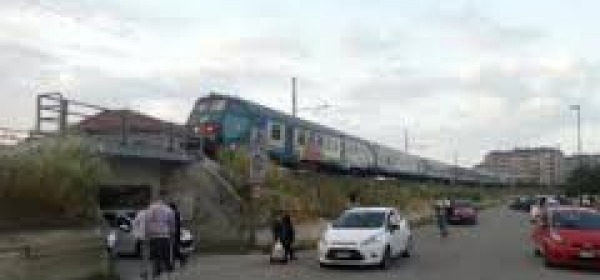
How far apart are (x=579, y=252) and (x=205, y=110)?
20181 millimetres

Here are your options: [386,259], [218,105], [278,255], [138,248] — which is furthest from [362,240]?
[218,105]

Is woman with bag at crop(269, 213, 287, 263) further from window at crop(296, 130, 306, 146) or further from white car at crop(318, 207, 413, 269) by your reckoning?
window at crop(296, 130, 306, 146)

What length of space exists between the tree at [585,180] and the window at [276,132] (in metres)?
47.1

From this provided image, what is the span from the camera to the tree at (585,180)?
81.9 metres

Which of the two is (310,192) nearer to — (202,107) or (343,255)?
(202,107)

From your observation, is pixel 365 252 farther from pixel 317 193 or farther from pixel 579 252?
pixel 317 193

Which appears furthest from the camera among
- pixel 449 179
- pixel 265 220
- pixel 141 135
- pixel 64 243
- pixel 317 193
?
pixel 449 179

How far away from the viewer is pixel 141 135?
32.5 metres

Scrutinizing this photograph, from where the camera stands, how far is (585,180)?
82938mm

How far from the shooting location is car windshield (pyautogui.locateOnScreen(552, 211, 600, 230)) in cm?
2420

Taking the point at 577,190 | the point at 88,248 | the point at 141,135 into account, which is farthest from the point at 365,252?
the point at 577,190

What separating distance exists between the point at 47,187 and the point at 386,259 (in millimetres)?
8036

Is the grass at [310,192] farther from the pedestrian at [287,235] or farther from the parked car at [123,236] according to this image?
the pedestrian at [287,235]

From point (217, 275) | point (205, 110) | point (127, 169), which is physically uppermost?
point (205, 110)
